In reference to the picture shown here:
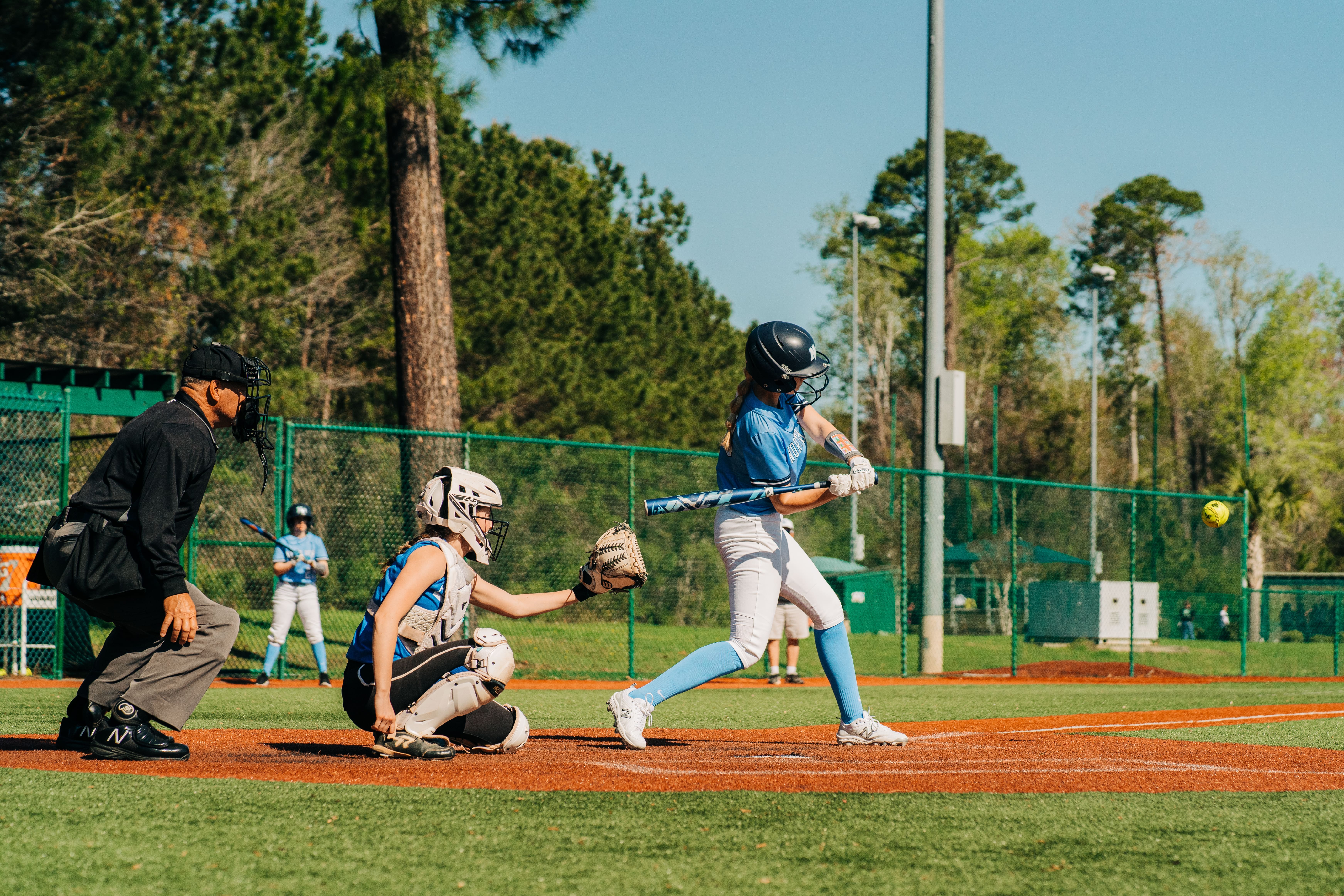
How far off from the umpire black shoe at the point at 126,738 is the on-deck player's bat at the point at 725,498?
7.43ft

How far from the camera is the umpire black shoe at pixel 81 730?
5059 millimetres

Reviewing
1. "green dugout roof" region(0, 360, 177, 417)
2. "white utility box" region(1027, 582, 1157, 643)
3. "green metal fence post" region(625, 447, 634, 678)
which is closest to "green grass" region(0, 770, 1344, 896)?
"green metal fence post" region(625, 447, 634, 678)

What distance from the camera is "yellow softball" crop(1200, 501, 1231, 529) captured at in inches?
437

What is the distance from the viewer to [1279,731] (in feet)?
25.6

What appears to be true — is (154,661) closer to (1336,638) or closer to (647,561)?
(647,561)

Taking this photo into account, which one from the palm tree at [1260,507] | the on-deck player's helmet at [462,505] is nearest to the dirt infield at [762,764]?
the on-deck player's helmet at [462,505]

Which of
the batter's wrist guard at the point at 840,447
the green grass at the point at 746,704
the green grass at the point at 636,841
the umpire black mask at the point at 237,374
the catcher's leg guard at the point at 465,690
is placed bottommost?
the green grass at the point at 746,704

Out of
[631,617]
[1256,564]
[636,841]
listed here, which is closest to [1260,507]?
[1256,564]

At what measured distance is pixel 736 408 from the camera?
5.95 meters

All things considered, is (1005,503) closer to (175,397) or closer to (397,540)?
(397,540)

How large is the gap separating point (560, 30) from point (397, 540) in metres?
6.37

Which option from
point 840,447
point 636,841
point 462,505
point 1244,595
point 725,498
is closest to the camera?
point 636,841

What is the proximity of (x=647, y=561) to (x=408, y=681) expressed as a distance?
1476cm

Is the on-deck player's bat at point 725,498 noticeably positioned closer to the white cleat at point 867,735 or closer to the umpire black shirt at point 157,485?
the white cleat at point 867,735
